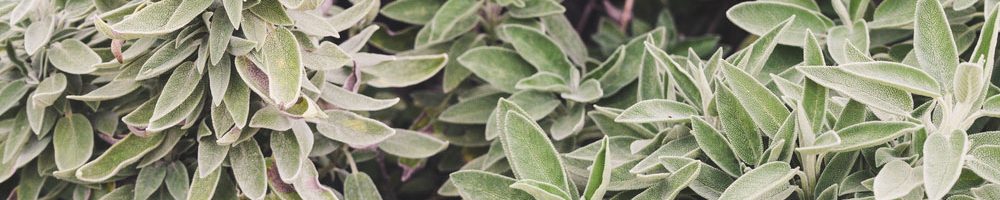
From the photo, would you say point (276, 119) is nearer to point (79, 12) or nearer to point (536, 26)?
point (79, 12)

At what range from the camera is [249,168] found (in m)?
0.95

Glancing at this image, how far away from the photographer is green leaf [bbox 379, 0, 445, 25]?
4.02 feet

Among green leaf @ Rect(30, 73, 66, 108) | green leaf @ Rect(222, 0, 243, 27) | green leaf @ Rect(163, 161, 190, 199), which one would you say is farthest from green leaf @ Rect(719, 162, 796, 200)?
green leaf @ Rect(30, 73, 66, 108)

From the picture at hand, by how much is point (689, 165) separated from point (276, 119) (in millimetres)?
397

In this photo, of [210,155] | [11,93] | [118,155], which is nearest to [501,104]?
[210,155]

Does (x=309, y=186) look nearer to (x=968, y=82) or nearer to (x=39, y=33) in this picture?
(x=39, y=33)

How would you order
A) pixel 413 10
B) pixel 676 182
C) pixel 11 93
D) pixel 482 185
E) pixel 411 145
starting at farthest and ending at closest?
pixel 413 10
pixel 411 145
pixel 11 93
pixel 482 185
pixel 676 182

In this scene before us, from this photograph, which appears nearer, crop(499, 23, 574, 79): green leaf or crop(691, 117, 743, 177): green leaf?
crop(691, 117, 743, 177): green leaf

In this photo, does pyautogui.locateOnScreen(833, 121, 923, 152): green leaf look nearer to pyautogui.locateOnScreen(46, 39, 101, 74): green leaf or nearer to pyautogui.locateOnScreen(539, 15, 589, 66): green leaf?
pyautogui.locateOnScreen(539, 15, 589, 66): green leaf

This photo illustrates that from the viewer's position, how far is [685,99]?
98cm

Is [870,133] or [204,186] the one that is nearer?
[870,133]

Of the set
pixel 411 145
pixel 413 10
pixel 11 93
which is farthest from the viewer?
pixel 413 10

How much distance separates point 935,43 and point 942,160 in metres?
0.13

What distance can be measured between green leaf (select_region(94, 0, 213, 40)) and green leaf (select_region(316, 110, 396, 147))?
0.19m
